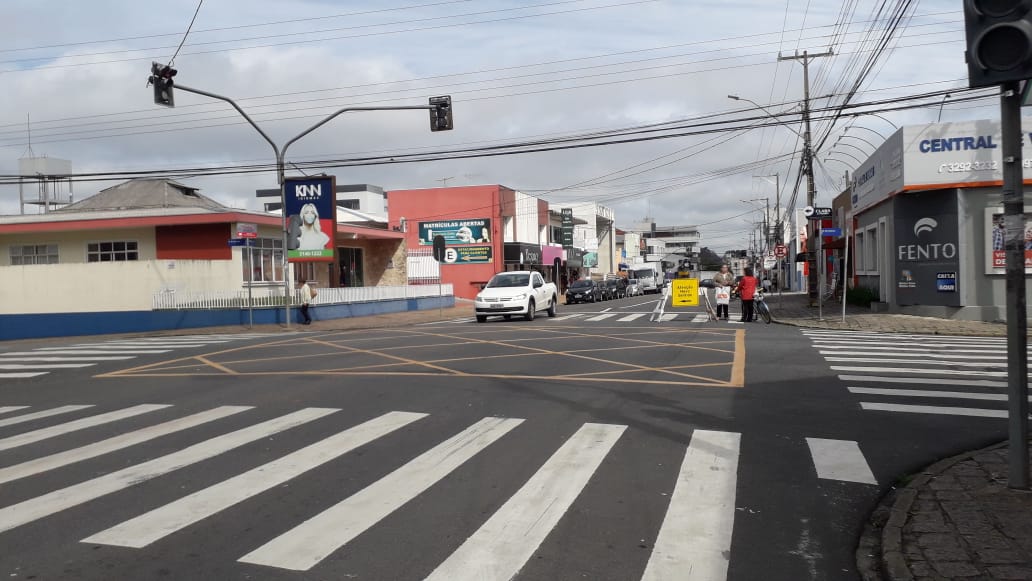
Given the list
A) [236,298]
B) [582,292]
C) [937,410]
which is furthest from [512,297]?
[582,292]

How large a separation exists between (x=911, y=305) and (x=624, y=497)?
20.8m

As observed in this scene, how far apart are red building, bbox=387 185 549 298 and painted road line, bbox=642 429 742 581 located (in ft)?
141

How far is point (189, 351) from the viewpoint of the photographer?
17.3 m

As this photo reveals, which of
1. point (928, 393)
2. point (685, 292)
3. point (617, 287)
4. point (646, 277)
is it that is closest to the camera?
point (928, 393)

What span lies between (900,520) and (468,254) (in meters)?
45.8

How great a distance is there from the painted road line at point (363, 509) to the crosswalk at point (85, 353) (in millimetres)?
10728

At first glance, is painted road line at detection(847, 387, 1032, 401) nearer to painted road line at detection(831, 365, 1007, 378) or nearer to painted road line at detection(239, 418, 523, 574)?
painted road line at detection(831, 365, 1007, 378)

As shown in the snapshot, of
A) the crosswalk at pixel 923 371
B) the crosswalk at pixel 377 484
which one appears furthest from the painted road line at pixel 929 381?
the crosswalk at pixel 377 484

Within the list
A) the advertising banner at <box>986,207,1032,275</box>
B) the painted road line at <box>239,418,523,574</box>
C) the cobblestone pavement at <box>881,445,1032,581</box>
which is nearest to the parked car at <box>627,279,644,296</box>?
the advertising banner at <box>986,207,1032,275</box>

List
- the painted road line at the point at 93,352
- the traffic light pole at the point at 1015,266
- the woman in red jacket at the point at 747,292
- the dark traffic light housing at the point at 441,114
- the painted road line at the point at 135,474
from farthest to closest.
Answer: the woman in red jacket at the point at 747,292
the dark traffic light housing at the point at 441,114
the painted road line at the point at 93,352
the painted road line at the point at 135,474
the traffic light pole at the point at 1015,266

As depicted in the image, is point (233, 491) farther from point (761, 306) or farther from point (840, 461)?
point (761, 306)

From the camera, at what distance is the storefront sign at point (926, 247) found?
71.7ft

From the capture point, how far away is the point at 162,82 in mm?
18156

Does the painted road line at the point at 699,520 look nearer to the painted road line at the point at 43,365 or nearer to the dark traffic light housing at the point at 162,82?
the painted road line at the point at 43,365
